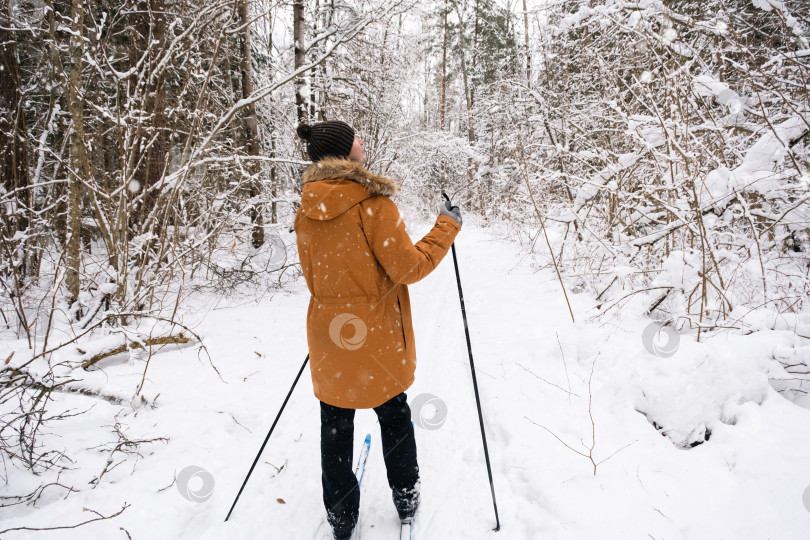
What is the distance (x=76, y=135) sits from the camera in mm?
3199

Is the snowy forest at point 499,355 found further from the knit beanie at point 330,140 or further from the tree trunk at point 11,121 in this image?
the knit beanie at point 330,140

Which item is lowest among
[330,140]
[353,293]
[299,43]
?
[353,293]

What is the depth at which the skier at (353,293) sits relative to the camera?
1492 millimetres

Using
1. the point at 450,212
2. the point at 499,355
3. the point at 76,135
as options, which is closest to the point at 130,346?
the point at 76,135

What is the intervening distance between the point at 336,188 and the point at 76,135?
11.3ft

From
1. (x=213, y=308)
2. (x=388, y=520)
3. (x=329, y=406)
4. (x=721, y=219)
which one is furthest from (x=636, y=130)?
(x=213, y=308)

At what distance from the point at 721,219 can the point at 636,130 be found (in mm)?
1106

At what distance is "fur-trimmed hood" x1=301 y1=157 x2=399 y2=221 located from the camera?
1.44 meters

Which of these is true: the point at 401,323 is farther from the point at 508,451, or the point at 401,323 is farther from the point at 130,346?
the point at 130,346

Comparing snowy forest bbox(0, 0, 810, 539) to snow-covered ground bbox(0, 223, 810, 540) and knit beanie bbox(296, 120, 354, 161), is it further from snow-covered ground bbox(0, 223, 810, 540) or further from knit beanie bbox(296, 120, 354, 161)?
knit beanie bbox(296, 120, 354, 161)

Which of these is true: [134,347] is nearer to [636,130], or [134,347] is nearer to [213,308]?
[213,308]

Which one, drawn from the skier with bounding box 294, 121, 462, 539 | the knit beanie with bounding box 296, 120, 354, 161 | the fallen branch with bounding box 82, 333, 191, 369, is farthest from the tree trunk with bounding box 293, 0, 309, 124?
the skier with bounding box 294, 121, 462, 539

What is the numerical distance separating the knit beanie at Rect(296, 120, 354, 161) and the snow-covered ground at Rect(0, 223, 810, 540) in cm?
210

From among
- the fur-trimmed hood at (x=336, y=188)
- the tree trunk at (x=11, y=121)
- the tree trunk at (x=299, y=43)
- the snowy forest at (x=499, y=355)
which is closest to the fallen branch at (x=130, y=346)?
the snowy forest at (x=499, y=355)
